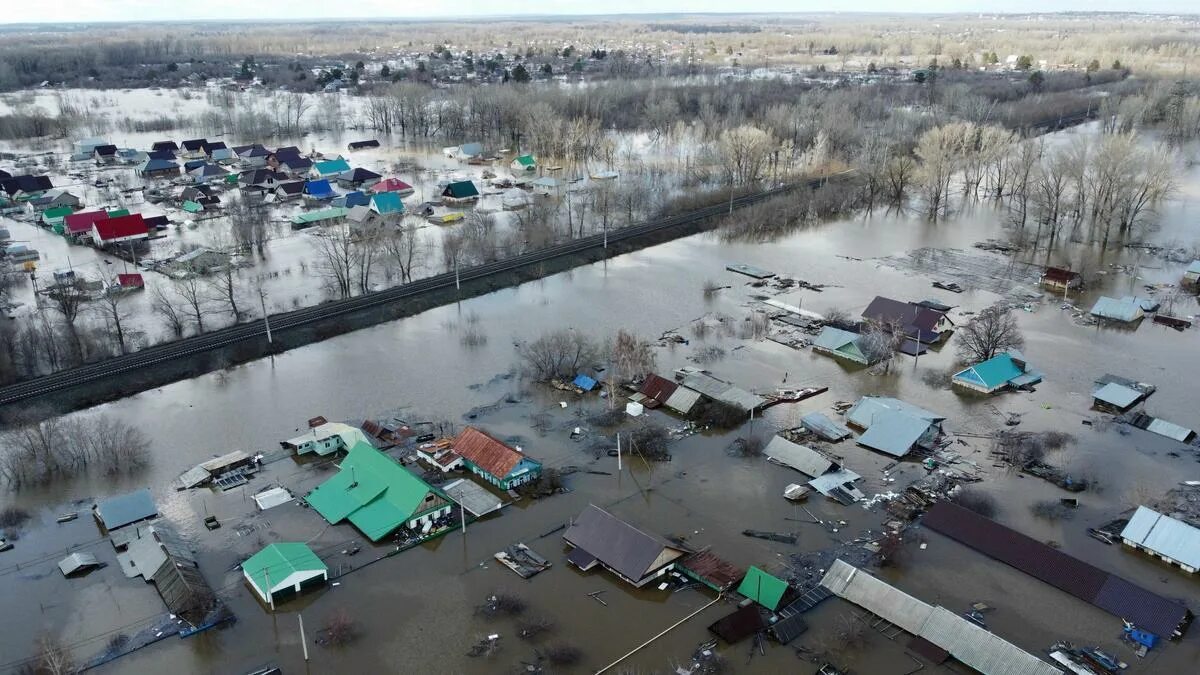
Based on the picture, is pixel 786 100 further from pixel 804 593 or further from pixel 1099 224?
pixel 804 593

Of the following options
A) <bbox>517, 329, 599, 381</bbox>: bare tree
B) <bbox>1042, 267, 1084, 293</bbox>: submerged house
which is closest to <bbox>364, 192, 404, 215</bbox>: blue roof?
<bbox>517, 329, 599, 381</bbox>: bare tree

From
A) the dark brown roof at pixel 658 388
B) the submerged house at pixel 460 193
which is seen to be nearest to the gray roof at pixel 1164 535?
the dark brown roof at pixel 658 388

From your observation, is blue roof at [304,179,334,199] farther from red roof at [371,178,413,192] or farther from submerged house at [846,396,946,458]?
submerged house at [846,396,946,458]

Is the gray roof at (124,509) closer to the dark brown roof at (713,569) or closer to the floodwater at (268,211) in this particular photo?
the floodwater at (268,211)

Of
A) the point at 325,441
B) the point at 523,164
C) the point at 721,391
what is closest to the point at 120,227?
the point at 325,441

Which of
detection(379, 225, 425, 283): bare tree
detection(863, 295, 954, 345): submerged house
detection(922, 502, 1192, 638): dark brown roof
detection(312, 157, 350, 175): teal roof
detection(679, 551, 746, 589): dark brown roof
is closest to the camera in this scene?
detection(922, 502, 1192, 638): dark brown roof

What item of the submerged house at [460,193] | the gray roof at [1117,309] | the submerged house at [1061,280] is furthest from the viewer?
the submerged house at [460,193]

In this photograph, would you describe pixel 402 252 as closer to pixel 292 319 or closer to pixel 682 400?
pixel 292 319
